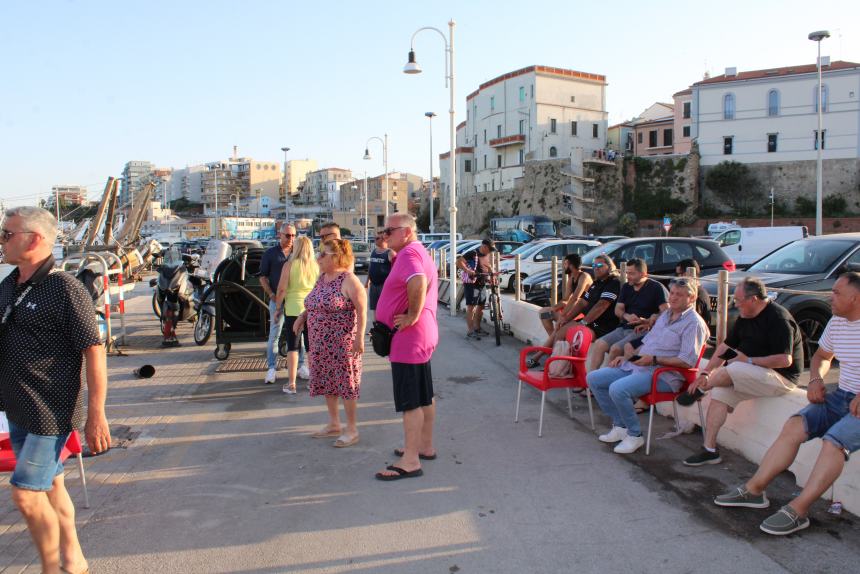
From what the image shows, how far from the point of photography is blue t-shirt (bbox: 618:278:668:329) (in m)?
7.10

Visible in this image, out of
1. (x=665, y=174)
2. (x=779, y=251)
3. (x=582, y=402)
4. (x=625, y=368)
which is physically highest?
(x=665, y=174)

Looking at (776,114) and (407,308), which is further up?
(776,114)

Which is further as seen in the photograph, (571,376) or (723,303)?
(723,303)

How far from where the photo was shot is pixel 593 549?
3863mm

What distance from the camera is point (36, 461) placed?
321cm

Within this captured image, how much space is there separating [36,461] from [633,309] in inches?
230

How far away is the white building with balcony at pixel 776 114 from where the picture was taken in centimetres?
6019

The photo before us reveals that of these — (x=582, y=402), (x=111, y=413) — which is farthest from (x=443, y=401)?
(x=111, y=413)

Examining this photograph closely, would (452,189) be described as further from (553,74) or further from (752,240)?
(553,74)

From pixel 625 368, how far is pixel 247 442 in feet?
Answer: 11.8

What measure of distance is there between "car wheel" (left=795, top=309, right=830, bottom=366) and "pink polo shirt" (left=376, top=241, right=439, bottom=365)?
5.83 metres

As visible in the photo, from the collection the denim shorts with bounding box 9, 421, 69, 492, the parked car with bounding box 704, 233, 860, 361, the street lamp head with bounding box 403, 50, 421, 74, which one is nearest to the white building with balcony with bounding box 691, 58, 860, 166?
the street lamp head with bounding box 403, 50, 421, 74

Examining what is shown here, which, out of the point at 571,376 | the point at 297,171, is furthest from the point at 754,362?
the point at 297,171

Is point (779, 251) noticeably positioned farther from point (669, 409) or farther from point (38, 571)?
point (38, 571)
